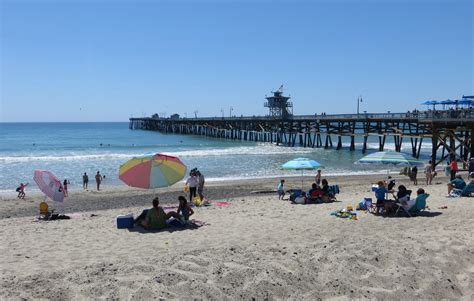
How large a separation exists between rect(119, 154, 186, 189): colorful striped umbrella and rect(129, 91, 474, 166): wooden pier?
60.5ft

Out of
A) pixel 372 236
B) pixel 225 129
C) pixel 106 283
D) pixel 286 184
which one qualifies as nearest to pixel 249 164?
pixel 286 184

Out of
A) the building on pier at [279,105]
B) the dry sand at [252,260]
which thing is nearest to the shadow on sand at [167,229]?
the dry sand at [252,260]

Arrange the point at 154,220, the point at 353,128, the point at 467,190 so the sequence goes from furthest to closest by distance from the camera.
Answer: the point at 353,128
the point at 467,190
the point at 154,220

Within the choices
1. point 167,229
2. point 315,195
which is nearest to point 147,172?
point 167,229

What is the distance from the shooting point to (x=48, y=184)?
38.8 ft

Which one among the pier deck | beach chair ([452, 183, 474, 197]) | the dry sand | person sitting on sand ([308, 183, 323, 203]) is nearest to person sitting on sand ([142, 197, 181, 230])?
the dry sand

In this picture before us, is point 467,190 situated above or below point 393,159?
below

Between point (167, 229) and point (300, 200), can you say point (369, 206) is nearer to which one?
point (300, 200)

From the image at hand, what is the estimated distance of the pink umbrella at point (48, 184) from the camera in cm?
1167

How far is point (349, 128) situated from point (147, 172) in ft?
117

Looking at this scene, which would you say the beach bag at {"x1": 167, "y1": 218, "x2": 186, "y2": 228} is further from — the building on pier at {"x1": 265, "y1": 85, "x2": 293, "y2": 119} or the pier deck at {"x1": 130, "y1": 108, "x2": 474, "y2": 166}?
the building on pier at {"x1": 265, "y1": 85, "x2": 293, "y2": 119}

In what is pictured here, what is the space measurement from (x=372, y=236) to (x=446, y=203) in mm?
4303

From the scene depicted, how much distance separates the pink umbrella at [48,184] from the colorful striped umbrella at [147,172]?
269 cm

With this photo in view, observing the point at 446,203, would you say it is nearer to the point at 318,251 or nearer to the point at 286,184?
the point at 318,251
